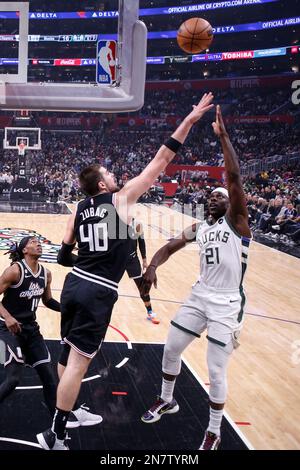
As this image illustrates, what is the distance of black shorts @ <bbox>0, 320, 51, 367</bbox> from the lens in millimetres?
3992

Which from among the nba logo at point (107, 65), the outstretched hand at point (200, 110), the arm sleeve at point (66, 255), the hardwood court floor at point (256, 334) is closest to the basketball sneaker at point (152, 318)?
the hardwood court floor at point (256, 334)

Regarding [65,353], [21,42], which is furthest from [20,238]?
[65,353]

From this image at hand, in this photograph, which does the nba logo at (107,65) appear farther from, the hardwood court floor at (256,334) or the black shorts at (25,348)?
the hardwood court floor at (256,334)

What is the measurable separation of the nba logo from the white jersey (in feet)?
6.81

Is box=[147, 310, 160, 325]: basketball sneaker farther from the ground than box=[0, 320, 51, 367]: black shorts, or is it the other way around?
box=[0, 320, 51, 367]: black shorts

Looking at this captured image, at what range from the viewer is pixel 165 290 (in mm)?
9336

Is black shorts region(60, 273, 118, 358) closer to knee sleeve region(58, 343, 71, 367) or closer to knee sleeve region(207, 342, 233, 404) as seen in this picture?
knee sleeve region(58, 343, 71, 367)

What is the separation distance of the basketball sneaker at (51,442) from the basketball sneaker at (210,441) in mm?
972

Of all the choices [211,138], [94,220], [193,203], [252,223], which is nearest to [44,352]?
[94,220]

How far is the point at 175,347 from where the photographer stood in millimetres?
3945

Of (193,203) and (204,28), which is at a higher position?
(204,28)

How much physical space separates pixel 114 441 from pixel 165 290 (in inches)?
220

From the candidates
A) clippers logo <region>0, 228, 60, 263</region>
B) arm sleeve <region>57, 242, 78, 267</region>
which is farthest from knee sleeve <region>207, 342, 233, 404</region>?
clippers logo <region>0, 228, 60, 263</region>
